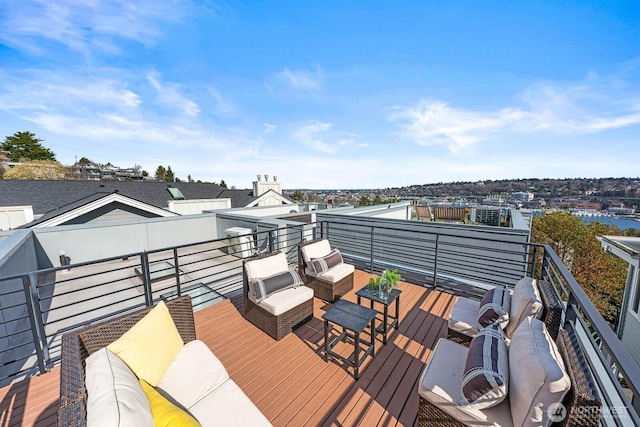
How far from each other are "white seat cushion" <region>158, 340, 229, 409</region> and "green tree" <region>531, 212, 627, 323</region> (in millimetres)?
17029

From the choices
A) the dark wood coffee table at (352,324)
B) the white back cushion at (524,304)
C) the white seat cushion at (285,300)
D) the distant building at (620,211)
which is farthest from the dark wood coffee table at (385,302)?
the distant building at (620,211)

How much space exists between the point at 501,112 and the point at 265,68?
7.68 meters

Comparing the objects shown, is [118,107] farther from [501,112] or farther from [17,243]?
[501,112]

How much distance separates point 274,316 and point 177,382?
120cm

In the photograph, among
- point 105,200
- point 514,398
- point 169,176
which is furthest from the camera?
point 169,176

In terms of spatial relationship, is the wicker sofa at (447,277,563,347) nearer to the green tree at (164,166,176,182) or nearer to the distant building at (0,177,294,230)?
the distant building at (0,177,294,230)

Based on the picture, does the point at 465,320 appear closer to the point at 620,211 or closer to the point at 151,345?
the point at 151,345

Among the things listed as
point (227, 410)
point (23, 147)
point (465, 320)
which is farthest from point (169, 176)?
point (465, 320)

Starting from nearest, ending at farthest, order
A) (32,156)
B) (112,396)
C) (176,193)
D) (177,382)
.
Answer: (112,396) → (177,382) → (176,193) → (32,156)

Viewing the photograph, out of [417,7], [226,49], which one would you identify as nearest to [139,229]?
[226,49]

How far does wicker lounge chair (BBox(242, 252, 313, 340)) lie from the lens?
2.76 m

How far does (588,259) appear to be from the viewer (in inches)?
465

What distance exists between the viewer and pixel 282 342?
2746 millimetres

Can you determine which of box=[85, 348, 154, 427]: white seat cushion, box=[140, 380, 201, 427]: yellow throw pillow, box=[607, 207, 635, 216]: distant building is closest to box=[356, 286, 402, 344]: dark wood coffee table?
box=[140, 380, 201, 427]: yellow throw pillow
